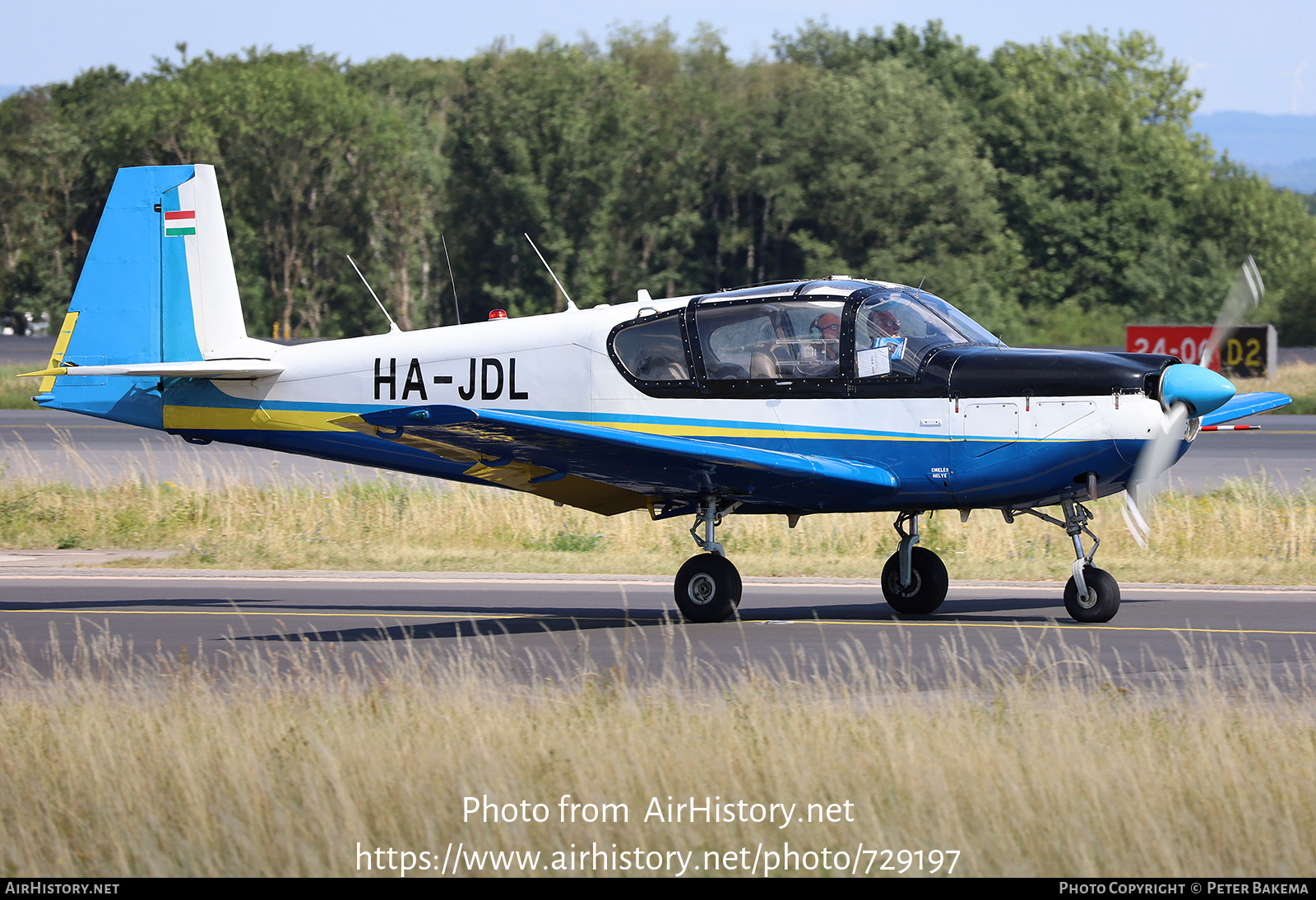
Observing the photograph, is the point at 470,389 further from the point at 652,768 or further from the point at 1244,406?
the point at 652,768

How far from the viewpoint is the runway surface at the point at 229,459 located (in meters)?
23.5

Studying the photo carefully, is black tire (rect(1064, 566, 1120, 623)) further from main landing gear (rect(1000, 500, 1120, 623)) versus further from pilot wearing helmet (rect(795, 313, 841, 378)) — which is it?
pilot wearing helmet (rect(795, 313, 841, 378))

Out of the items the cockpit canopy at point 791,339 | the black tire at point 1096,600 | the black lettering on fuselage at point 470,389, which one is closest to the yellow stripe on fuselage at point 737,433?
the cockpit canopy at point 791,339

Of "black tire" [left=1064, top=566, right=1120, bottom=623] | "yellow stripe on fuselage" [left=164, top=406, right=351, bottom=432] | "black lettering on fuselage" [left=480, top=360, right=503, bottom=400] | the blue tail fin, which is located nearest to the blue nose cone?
"black tire" [left=1064, top=566, right=1120, bottom=623]

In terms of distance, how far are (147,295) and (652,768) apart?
896cm

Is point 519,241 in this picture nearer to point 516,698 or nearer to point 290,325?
point 290,325

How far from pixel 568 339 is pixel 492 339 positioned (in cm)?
68

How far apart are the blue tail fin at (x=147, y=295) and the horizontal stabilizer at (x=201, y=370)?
28 cm

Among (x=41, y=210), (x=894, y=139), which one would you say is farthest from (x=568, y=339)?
(x=41, y=210)

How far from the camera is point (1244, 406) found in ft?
37.8

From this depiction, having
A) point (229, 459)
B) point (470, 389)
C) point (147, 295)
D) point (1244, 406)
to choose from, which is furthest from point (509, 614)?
point (229, 459)

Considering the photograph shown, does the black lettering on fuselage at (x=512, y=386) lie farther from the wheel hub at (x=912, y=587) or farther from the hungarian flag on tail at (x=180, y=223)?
the hungarian flag on tail at (x=180, y=223)

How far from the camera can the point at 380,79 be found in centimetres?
7475

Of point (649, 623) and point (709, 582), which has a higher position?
point (709, 582)
